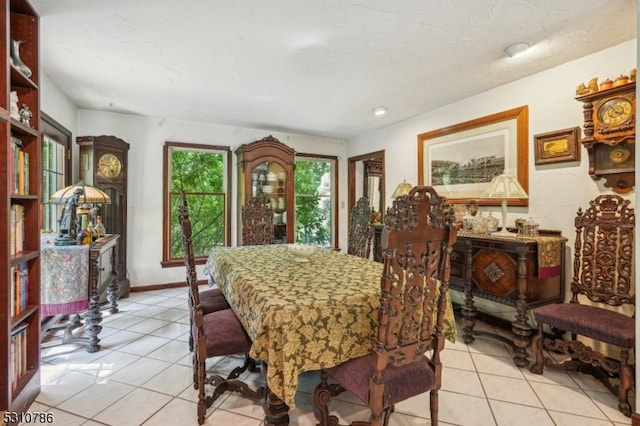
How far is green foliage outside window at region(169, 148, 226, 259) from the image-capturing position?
439 cm

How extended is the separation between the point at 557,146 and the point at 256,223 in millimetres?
2800

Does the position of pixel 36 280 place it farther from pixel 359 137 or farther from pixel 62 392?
pixel 359 137

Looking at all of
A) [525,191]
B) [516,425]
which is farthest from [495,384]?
[525,191]

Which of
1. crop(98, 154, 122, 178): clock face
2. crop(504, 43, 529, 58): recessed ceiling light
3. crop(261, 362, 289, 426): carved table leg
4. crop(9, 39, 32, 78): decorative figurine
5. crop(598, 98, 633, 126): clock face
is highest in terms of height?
crop(504, 43, 529, 58): recessed ceiling light

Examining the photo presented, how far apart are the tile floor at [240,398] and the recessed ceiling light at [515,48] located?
2302 mm

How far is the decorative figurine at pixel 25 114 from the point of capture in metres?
1.77

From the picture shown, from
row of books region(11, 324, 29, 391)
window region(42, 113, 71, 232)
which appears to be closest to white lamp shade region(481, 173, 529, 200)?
row of books region(11, 324, 29, 391)

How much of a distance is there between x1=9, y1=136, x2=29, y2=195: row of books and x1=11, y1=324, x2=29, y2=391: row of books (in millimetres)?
771

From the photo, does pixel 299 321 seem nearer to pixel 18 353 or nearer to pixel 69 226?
pixel 18 353

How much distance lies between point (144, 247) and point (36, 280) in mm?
2370

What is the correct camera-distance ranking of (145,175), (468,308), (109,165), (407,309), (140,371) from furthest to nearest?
(145,175), (109,165), (468,308), (140,371), (407,309)

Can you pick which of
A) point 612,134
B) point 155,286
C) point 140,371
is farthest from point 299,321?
point 155,286

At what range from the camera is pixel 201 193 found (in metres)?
4.49

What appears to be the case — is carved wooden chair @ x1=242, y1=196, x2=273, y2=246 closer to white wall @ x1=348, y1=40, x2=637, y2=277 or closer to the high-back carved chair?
the high-back carved chair
